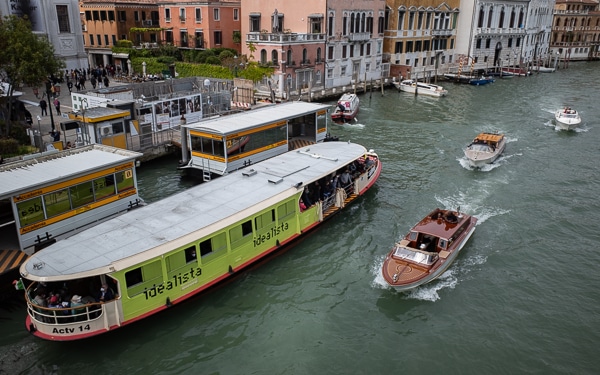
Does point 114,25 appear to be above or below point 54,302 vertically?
above

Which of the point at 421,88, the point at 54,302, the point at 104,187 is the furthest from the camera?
the point at 421,88

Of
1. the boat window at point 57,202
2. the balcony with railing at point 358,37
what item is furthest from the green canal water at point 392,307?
the balcony with railing at point 358,37

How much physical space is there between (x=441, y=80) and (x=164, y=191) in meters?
55.3

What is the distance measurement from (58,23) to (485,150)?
4120 cm

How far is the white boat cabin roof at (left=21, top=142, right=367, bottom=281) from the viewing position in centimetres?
1366

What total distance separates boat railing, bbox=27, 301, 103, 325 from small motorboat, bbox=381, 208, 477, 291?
944cm

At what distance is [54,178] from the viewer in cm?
1758

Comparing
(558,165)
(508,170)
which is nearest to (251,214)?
(508,170)

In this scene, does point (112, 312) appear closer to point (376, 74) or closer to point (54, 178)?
point (54, 178)

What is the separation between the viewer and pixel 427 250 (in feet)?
61.5

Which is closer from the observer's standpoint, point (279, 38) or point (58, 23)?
point (58, 23)

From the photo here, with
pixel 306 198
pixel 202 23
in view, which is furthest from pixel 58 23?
pixel 306 198

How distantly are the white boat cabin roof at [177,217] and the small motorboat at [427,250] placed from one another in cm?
481

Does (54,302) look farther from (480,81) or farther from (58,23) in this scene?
(480,81)
